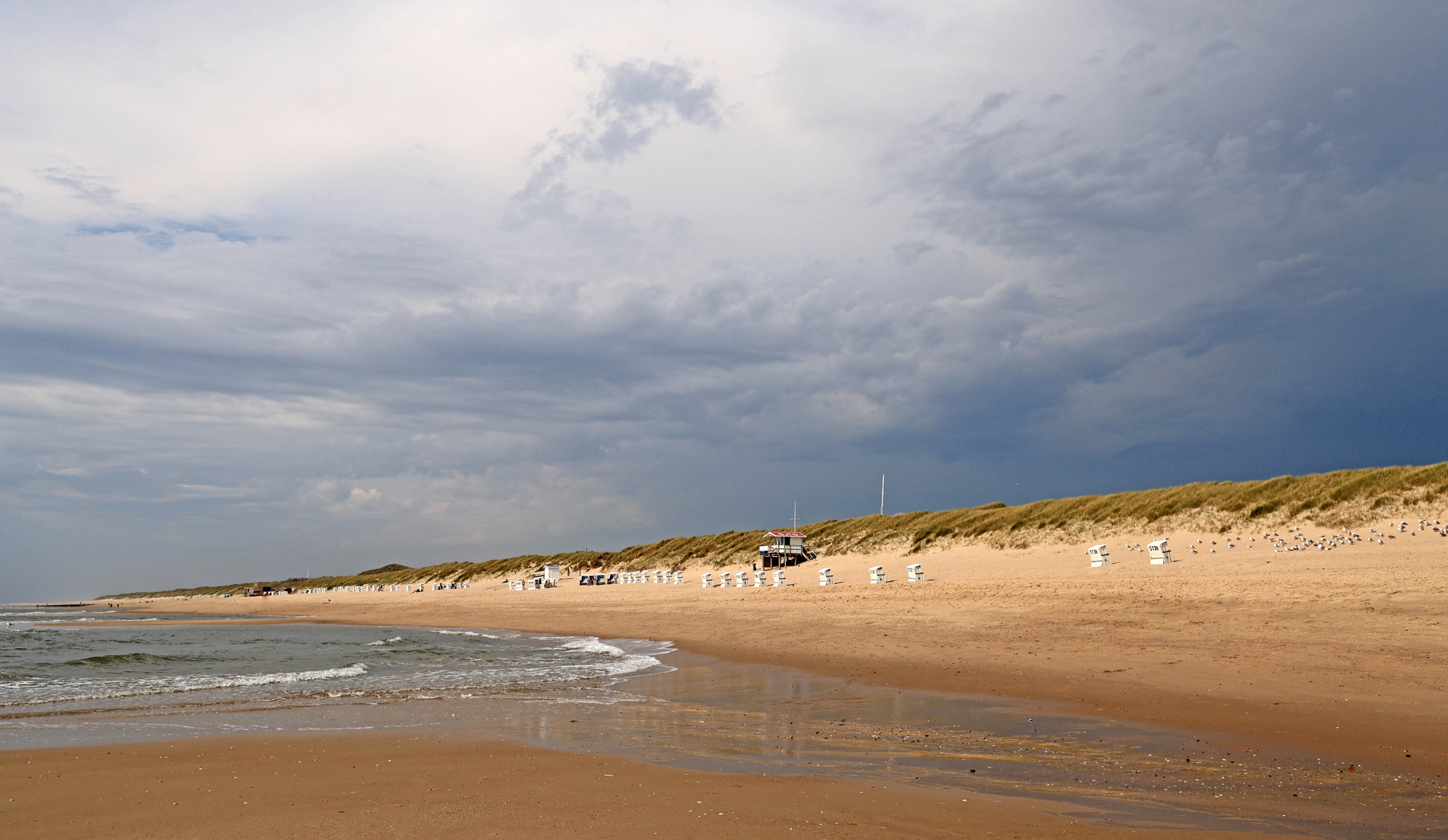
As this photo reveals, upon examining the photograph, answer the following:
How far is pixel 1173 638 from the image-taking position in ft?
45.8

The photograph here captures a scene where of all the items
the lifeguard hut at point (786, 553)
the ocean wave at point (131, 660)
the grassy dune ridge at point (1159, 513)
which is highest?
the grassy dune ridge at point (1159, 513)

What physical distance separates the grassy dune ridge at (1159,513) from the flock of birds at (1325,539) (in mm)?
1348

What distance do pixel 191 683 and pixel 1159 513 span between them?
33850mm

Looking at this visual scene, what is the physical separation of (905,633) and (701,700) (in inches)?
312

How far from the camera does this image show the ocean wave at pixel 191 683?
1279 centimetres

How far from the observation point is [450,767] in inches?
286

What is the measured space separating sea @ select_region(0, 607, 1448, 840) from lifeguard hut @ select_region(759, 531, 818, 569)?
31296mm

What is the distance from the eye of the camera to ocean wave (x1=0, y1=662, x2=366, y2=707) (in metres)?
12.8

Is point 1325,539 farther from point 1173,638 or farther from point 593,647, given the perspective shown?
point 593,647

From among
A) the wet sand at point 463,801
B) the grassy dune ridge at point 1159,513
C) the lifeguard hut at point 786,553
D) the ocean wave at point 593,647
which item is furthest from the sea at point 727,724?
the lifeguard hut at point 786,553

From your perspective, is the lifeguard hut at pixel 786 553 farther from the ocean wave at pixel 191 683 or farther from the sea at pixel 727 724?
the ocean wave at pixel 191 683

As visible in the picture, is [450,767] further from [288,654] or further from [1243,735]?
[288,654]

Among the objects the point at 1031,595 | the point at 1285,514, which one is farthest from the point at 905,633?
the point at 1285,514

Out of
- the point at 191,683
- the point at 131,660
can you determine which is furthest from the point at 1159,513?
the point at 131,660
